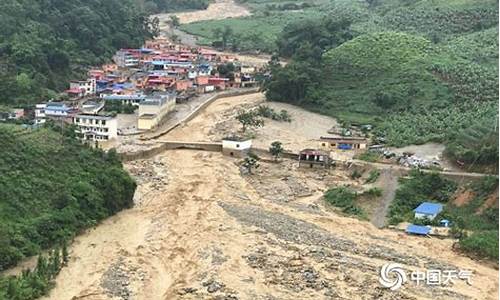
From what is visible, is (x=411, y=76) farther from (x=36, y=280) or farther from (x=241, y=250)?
(x=36, y=280)

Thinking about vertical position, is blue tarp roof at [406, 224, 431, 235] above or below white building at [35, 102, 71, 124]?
below

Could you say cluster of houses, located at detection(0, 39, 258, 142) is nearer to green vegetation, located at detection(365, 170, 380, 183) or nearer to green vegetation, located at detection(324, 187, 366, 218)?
green vegetation, located at detection(324, 187, 366, 218)

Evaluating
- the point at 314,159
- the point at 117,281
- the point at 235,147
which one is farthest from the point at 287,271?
the point at 235,147

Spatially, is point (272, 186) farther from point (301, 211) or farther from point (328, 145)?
point (328, 145)

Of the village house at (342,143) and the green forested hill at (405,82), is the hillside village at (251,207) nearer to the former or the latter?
the village house at (342,143)

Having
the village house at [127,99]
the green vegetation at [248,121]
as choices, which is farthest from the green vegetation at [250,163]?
the village house at [127,99]

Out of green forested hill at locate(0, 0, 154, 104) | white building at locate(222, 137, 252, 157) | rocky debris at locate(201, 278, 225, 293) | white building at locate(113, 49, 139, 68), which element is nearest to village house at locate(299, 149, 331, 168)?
white building at locate(222, 137, 252, 157)

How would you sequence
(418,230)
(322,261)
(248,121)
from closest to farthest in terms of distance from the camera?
(322,261), (418,230), (248,121)
